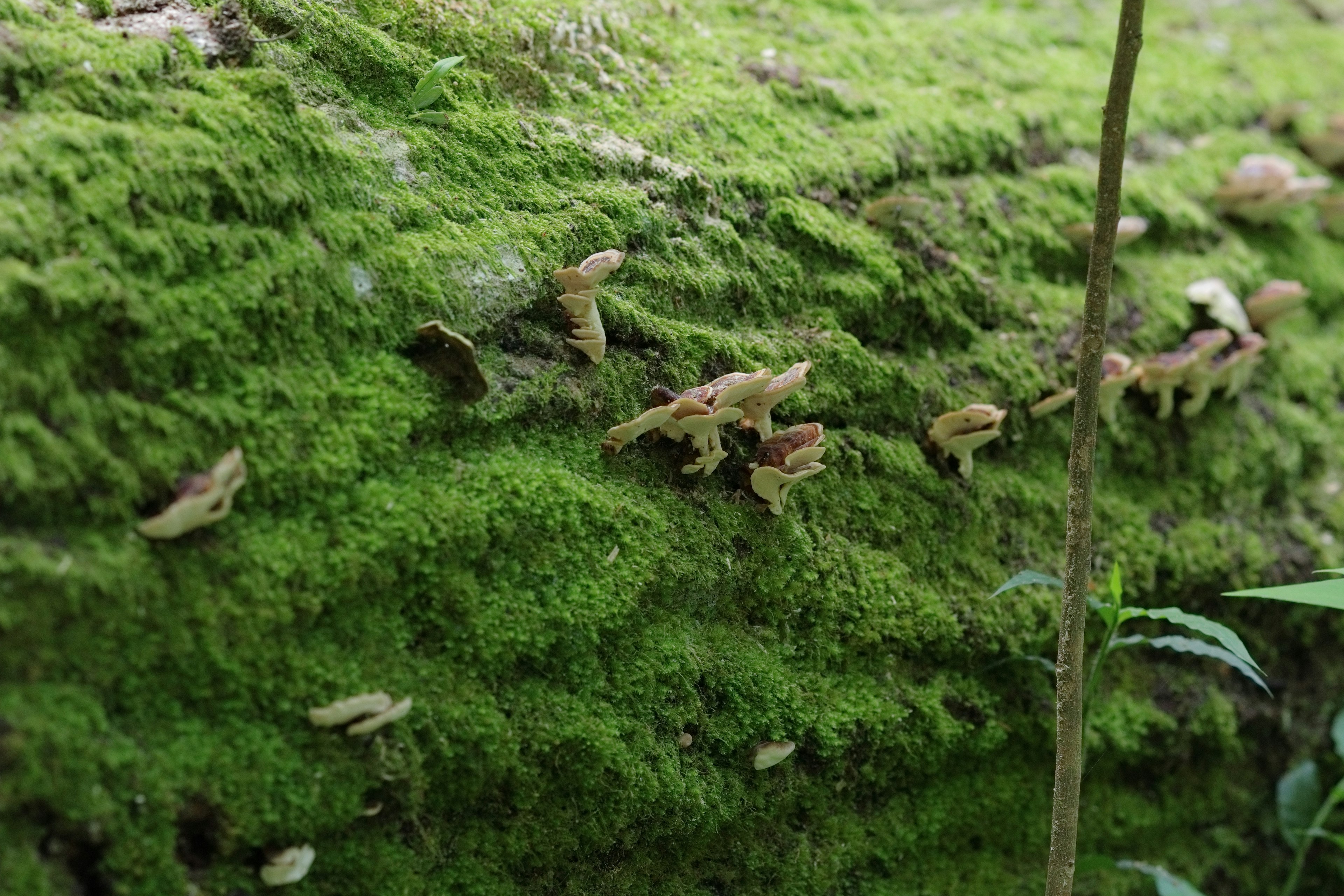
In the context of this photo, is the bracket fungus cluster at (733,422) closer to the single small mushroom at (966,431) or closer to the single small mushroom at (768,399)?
the single small mushroom at (768,399)

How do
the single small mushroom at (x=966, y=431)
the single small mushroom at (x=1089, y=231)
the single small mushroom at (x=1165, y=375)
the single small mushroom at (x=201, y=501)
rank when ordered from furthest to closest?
the single small mushroom at (x=1089, y=231)
the single small mushroom at (x=1165, y=375)
the single small mushroom at (x=966, y=431)
the single small mushroom at (x=201, y=501)

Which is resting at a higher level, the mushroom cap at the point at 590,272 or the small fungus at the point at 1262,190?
the mushroom cap at the point at 590,272

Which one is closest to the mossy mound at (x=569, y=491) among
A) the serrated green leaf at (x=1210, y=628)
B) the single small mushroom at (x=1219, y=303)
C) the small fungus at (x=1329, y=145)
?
the single small mushroom at (x=1219, y=303)

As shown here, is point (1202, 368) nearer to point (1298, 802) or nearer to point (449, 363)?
point (1298, 802)

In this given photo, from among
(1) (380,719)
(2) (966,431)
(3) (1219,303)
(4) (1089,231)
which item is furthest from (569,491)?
(3) (1219,303)

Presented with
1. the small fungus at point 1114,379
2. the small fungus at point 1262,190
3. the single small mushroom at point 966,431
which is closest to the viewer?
the single small mushroom at point 966,431

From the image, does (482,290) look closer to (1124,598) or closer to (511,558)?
(511,558)
